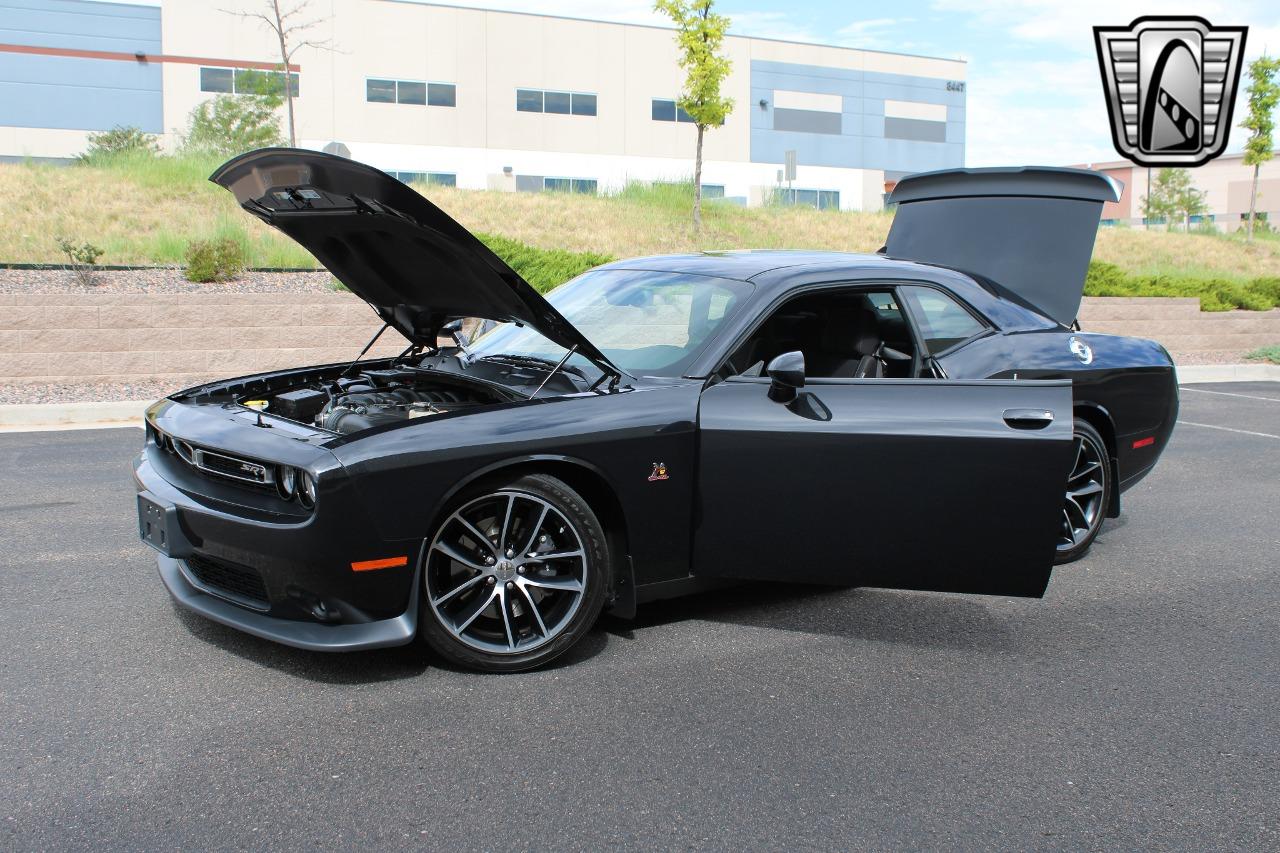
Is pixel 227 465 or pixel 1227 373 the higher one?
pixel 227 465

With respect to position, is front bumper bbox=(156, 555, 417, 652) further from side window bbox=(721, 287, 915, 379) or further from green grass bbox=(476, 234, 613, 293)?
green grass bbox=(476, 234, 613, 293)

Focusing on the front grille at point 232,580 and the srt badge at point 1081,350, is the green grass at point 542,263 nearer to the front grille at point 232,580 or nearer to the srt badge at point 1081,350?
the srt badge at point 1081,350

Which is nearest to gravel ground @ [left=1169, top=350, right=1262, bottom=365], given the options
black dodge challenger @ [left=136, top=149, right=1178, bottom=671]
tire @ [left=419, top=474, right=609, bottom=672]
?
black dodge challenger @ [left=136, top=149, right=1178, bottom=671]

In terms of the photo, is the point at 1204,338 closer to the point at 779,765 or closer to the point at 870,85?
the point at 779,765

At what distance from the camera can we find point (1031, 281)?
6699mm

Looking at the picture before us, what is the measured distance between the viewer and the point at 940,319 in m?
5.62

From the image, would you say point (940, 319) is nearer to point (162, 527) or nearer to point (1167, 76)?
point (162, 527)

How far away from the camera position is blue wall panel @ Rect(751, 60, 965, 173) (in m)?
55.9

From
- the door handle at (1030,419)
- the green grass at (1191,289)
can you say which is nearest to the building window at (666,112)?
the green grass at (1191,289)

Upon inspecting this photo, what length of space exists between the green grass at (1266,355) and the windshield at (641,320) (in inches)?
645

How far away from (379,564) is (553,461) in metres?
0.73

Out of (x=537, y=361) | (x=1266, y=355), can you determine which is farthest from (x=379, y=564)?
(x=1266, y=355)

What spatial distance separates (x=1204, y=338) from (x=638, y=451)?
719 inches

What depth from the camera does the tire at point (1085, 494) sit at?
5.95 metres
